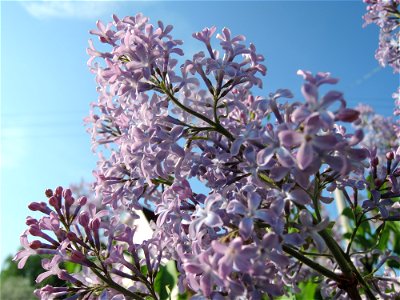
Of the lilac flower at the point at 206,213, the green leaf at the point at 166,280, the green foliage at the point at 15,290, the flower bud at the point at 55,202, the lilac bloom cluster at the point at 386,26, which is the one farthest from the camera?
the green foliage at the point at 15,290

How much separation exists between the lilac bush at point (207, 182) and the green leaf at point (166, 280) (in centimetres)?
17

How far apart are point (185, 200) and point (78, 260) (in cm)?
37

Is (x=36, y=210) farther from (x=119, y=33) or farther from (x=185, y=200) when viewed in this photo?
(x=119, y=33)

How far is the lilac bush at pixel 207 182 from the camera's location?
Answer: 1.04m

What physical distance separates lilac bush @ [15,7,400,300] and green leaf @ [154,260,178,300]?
171 millimetres

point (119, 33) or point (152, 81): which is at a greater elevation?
point (119, 33)

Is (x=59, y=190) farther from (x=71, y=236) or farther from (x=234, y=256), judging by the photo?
(x=234, y=256)

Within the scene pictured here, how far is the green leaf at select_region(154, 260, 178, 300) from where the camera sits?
1852 millimetres

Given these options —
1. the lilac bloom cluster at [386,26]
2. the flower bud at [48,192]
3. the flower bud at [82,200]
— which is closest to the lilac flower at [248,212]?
the flower bud at [82,200]

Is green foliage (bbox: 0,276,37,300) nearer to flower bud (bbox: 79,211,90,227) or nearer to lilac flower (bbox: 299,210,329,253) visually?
flower bud (bbox: 79,211,90,227)

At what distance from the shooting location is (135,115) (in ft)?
4.78

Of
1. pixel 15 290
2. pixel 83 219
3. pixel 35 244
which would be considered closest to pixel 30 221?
pixel 35 244

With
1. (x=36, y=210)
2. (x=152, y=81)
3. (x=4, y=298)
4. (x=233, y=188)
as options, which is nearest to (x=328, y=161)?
(x=233, y=188)

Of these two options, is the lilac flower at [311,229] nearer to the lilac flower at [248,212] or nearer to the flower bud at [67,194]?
the lilac flower at [248,212]
